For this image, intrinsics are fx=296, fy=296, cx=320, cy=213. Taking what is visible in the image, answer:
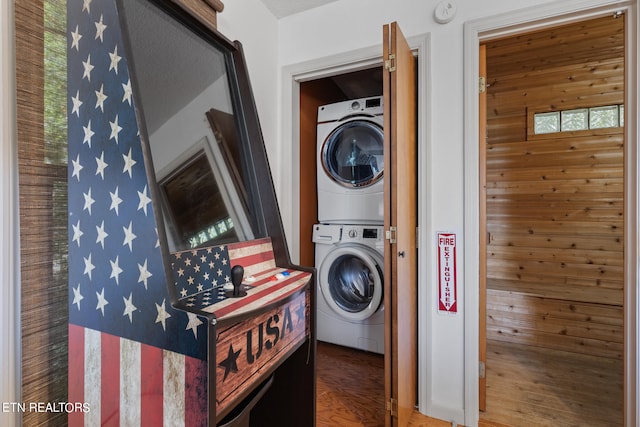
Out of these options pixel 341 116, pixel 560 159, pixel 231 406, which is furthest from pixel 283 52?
pixel 560 159

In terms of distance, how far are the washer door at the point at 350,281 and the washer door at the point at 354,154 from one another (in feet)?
1.84

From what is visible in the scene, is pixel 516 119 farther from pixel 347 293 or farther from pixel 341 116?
pixel 347 293

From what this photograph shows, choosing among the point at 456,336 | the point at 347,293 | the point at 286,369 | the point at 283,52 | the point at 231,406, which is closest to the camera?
the point at 231,406

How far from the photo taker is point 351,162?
7.95ft

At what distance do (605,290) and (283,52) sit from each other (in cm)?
327

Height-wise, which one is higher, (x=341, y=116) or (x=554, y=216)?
(x=341, y=116)

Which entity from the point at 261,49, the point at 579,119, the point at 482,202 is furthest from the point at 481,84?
the point at 579,119

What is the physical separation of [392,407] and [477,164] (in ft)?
4.45

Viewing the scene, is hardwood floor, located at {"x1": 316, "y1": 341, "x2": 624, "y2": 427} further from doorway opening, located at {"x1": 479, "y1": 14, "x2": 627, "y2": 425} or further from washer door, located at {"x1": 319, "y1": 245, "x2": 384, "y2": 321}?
washer door, located at {"x1": 319, "y1": 245, "x2": 384, "y2": 321}

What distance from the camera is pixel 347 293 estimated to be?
7.86 ft

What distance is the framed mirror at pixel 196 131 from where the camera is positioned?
849 mm

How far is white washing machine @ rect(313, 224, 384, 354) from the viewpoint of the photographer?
223 cm

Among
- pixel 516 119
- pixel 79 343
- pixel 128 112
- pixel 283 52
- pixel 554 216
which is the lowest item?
pixel 79 343

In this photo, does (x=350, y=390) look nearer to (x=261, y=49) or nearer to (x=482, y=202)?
(x=482, y=202)
